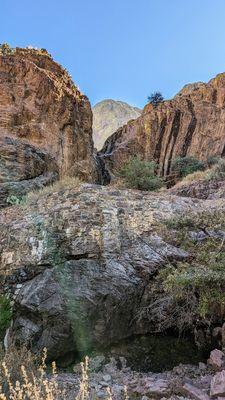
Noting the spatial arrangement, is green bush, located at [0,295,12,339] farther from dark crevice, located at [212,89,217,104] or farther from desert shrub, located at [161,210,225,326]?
dark crevice, located at [212,89,217,104]

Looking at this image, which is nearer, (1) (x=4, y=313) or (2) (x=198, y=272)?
(2) (x=198, y=272)

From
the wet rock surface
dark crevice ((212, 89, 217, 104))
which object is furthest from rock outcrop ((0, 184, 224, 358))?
dark crevice ((212, 89, 217, 104))

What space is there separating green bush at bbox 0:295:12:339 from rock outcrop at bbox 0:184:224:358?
0.17 m

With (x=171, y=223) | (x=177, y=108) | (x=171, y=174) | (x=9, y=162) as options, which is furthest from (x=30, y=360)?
(x=177, y=108)

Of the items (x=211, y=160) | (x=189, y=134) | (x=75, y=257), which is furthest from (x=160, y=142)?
(x=75, y=257)

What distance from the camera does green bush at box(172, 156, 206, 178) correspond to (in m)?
22.9

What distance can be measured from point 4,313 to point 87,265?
181cm

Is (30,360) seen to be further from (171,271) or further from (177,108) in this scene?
(177,108)

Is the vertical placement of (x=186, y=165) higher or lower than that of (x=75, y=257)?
higher

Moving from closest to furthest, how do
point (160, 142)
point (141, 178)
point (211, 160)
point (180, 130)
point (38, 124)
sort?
point (38, 124)
point (141, 178)
point (211, 160)
point (180, 130)
point (160, 142)

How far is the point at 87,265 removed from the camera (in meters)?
7.34

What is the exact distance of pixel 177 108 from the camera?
26734 millimetres

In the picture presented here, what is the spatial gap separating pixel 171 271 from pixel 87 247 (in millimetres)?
1831

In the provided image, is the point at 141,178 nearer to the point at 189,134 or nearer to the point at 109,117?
the point at 189,134
